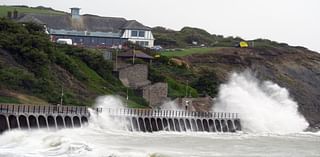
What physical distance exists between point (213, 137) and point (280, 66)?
50550mm

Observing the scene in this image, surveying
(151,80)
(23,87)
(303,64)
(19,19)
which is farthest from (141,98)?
(303,64)

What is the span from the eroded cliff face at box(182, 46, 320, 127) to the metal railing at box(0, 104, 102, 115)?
38260 mm

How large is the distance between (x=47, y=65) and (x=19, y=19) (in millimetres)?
26986

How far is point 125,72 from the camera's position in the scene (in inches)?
3718

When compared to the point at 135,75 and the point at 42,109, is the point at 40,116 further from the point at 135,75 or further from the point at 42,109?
the point at 135,75

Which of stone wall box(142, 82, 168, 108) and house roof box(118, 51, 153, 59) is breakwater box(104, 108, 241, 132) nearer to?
stone wall box(142, 82, 168, 108)

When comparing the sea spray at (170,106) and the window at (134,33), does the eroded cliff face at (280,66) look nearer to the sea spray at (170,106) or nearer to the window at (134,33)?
the window at (134,33)

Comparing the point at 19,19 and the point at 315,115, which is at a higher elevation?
the point at 19,19

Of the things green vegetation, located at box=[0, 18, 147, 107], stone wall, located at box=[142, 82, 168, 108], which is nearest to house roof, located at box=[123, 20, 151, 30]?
green vegetation, located at box=[0, 18, 147, 107]

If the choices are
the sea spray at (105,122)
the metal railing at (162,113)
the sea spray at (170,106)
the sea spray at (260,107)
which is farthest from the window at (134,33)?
the sea spray at (105,122)

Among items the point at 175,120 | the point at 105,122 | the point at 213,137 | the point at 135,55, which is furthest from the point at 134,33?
the point at 105,122

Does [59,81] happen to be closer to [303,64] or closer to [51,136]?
[51,136]

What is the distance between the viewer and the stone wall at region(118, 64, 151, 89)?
308 ft

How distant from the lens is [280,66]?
124 m
